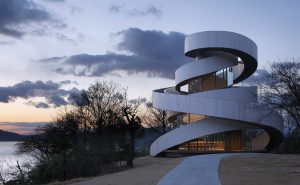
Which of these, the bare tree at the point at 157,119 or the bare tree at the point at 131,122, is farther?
the bare tree at the point at 157,119

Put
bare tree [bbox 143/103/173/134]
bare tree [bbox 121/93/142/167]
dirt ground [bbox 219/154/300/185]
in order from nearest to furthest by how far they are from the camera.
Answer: dirt ground [bbox 219/154/300/185]
bare tree [bbox 121/93/142/167]
bare tree [bbox 143/103/173/134]

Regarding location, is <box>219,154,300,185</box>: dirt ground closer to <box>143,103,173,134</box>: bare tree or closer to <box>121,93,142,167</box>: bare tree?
<box>121,93,142,167</box>: bare tree

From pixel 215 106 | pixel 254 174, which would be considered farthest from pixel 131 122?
pixel 254 174

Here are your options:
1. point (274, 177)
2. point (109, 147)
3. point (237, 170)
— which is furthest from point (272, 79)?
point (274, 177)

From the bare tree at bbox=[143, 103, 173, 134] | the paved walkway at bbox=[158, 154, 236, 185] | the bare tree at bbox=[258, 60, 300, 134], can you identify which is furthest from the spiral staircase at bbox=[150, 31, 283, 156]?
the bare tree at bbox=[143, 103, 173, 134]

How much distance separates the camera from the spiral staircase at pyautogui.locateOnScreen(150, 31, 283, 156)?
37219 millimetres

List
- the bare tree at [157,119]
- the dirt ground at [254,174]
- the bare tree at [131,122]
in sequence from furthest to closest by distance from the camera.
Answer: the bare tree at [157,119] → the bare tree at [131,122] → the dirt ground at [254,174]

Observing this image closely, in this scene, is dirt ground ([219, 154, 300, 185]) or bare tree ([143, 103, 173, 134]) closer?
dirt ground ([219, 154, 300, 185])

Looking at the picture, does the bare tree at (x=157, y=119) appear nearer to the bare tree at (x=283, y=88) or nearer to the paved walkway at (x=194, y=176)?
the bare tree at (x=283, y=88)

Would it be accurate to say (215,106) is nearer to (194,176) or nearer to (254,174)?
(254,174)

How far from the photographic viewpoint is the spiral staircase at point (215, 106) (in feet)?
122

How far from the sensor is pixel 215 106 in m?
36.9

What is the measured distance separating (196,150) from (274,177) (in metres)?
22.2

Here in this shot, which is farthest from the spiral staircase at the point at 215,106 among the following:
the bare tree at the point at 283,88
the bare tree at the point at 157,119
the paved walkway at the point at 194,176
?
the bare tree at the point at 157,119
